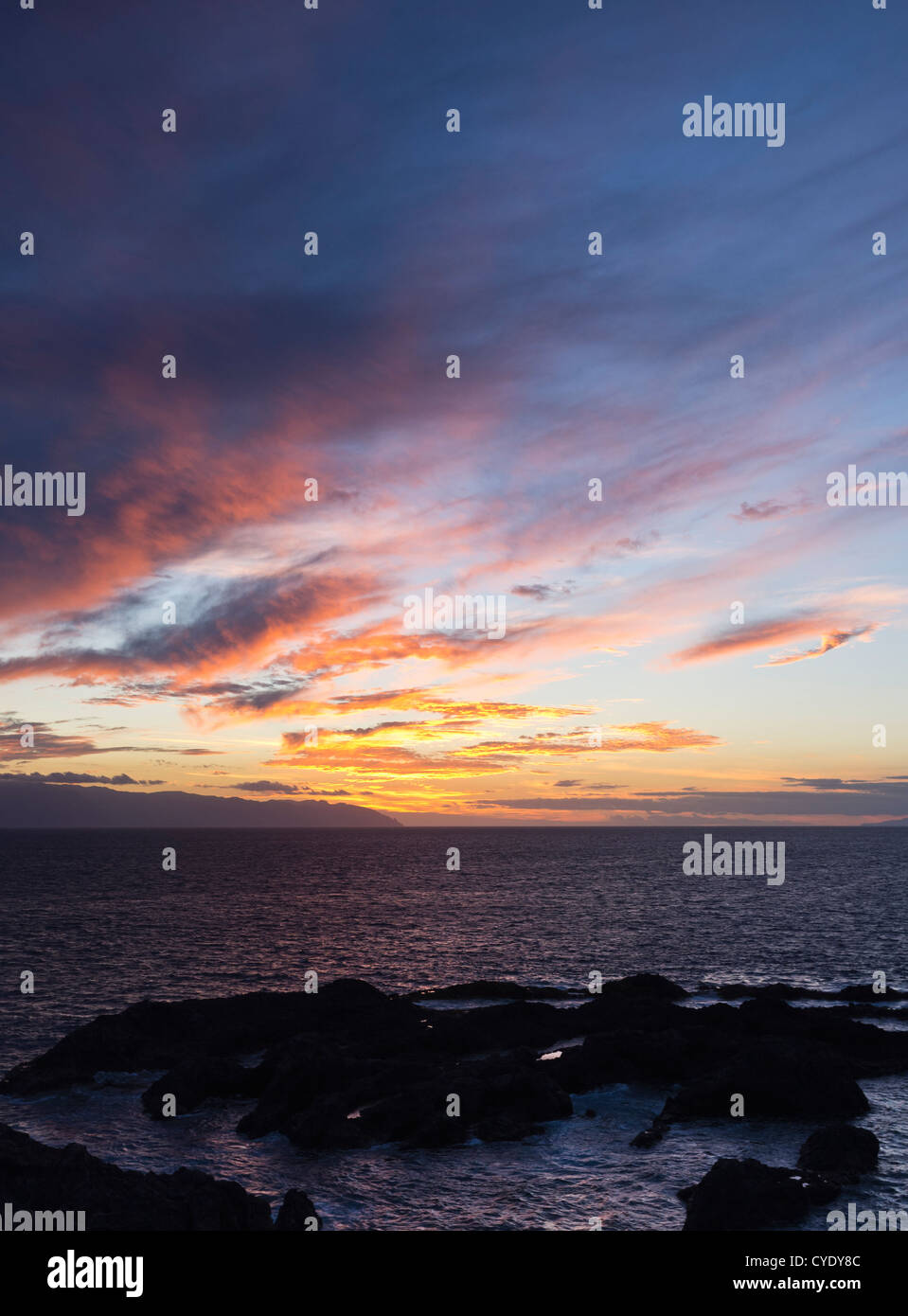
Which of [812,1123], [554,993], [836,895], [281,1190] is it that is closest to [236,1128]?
[281,1190]

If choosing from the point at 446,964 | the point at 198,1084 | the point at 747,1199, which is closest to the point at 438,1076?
the point at 198,1084

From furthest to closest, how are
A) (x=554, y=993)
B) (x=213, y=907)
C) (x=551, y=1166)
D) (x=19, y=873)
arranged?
(x=19, y=873) → (x=213, y=907) → (x=554, y=993) → (x=551, y=1166)

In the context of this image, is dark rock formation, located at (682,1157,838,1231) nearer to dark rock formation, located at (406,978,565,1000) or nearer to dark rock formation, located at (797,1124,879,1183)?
dark rock formation, located at (797,1124,879,1183)

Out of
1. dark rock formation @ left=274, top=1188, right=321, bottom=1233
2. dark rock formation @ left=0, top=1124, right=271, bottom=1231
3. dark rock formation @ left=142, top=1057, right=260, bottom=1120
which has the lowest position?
dark rock formation @ left=142, top=1057, right=260, bottom=1120

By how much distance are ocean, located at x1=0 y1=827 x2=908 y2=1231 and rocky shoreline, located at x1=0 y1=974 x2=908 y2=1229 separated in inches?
35.2

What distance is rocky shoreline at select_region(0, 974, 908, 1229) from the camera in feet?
77.9

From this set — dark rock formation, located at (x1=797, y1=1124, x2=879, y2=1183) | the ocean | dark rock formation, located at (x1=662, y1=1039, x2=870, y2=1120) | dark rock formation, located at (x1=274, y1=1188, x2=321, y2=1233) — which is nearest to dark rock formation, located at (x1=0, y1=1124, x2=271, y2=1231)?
dark rock formation, located at (x1=274, y1=1188, x2=321, y2=1233)

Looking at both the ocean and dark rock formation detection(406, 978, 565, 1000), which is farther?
dark rock formation detection(406, 978, 565, 1000)

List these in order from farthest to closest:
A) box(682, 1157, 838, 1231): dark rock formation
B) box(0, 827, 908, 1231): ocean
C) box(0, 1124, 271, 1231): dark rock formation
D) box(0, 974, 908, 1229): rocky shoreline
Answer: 1. box(0, 827, 908, 1231): ocean
2. box(682, 1157, 838, 1231): dark rock formation
3. box(0, 974, 908, 1229): rocky shoreline
4. box(0, 1124, 271, 1231): dark rock formation

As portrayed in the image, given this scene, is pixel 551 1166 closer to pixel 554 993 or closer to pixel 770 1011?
pixel 770 1011

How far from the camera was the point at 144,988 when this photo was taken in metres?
55.9

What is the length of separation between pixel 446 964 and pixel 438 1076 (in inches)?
1233

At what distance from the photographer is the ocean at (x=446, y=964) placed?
90.1 ft
